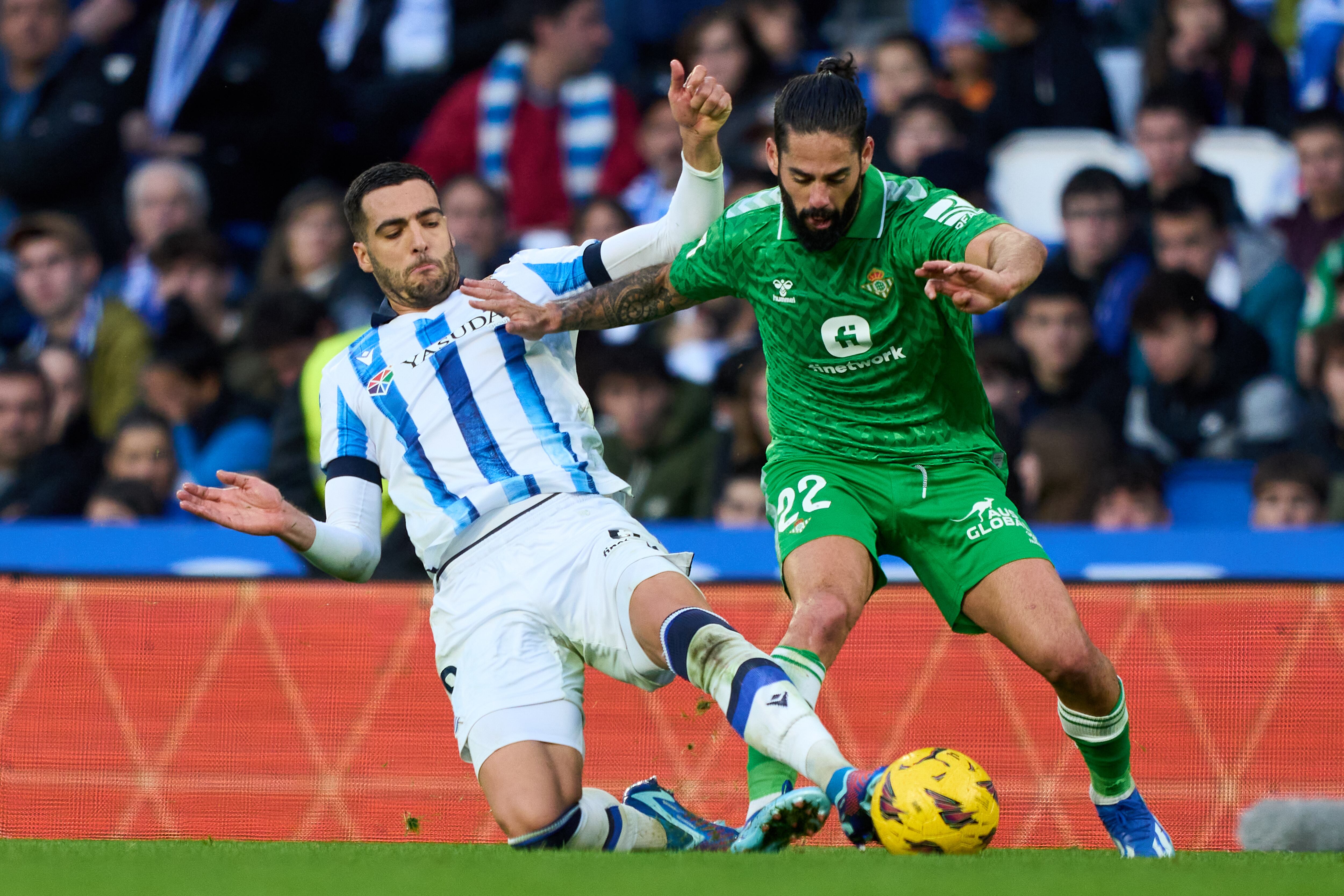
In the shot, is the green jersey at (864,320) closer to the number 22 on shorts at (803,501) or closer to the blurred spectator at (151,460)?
the number 22 on shorts at (803,501)

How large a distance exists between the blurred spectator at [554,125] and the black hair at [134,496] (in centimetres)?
268

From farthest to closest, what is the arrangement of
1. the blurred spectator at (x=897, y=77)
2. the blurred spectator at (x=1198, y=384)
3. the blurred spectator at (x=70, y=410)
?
the blurred spectator at (x=897, y=77) < the blurred spectator at (x=70, y=410) < the blurred spectator at (x=1198, y=384)

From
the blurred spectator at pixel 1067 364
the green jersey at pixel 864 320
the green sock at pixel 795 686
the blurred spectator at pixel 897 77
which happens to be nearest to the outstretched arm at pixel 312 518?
the green jersey at pixel 864 320

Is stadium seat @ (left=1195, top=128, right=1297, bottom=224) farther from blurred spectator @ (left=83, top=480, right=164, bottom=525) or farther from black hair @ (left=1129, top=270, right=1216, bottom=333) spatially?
blurred spectator @ (left=83, top=480, right=164, bottom=525)

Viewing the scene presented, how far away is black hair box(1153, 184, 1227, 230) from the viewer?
8398 millimetres

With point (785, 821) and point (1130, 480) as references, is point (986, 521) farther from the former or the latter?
point (1130, 480)

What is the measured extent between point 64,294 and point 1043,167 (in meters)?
5.64

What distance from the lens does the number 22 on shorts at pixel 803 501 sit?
5.04 m

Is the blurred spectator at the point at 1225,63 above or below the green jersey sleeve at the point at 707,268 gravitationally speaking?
below

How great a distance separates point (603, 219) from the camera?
8938mm

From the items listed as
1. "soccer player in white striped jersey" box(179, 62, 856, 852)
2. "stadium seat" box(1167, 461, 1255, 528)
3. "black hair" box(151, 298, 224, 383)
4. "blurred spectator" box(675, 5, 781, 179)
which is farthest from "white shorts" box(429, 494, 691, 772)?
"blurred spectator" box(675, 5, 781, 179)

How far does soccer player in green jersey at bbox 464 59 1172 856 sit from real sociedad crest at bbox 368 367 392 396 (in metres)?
0.43

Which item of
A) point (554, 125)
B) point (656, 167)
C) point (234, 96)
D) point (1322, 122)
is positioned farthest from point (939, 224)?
point (234, 96)

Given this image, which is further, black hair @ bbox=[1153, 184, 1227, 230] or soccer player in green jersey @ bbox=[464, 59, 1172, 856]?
black hair @ bbox=[1153, 184, 1227, 230]
